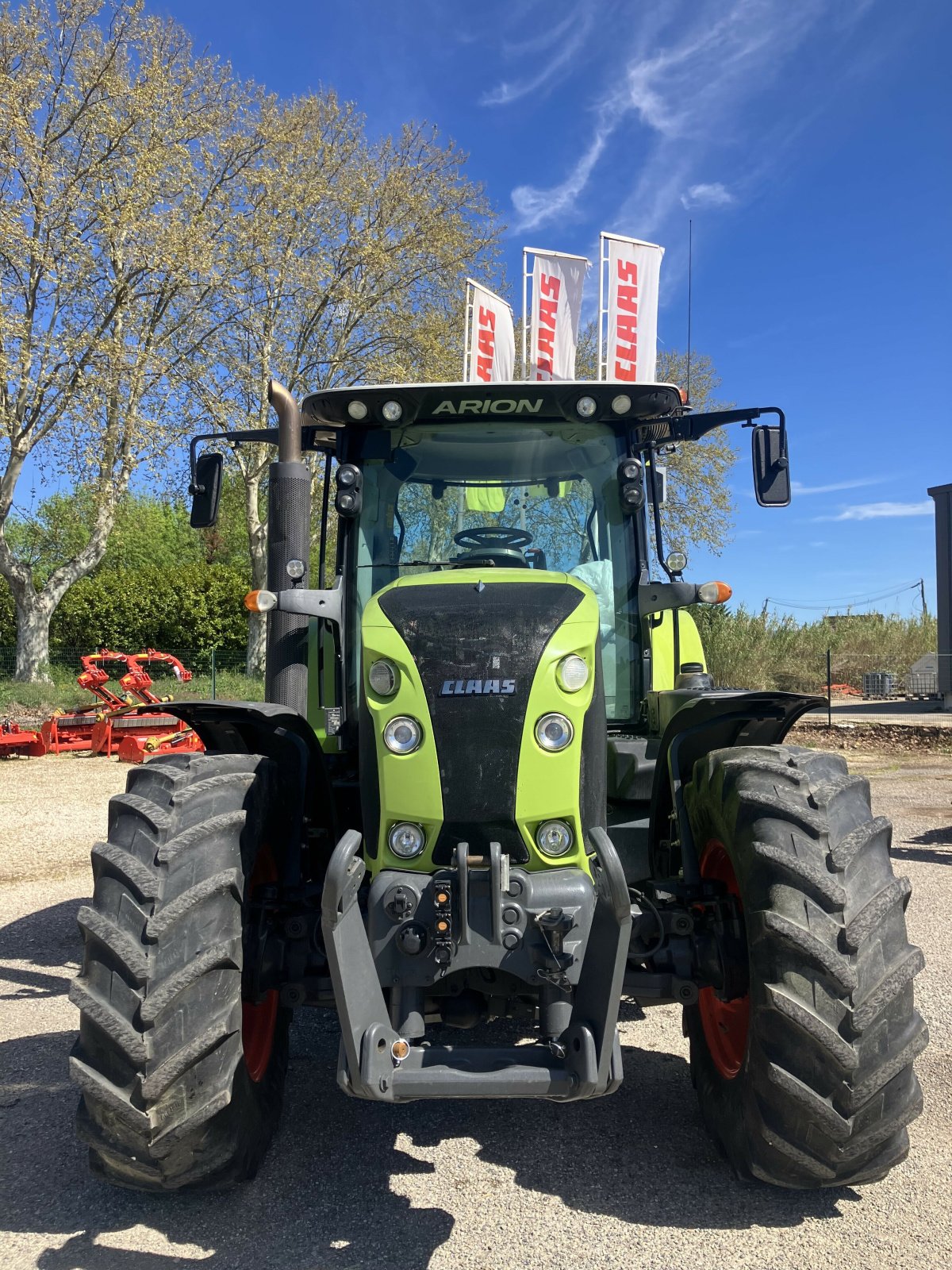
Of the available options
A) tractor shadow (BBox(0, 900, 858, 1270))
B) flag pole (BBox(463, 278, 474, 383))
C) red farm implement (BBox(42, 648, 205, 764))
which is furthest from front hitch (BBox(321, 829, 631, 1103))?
red farm implement (BBox(42, 648, 205, 764))

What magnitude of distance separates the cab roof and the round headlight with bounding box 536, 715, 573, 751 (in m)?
1.52

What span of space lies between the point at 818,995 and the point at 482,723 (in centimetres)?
114

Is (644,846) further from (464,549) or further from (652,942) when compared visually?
(464,549)

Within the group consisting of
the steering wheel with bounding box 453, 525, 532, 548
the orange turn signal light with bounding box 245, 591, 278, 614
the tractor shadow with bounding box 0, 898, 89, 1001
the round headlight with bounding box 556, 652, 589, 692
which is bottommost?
the tractor shadow with bounding box 0, 898, 89, 1001

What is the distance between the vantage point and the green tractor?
101 inches

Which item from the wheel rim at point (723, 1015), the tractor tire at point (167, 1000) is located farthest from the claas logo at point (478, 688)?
the wheel rim at point (723, 1015)

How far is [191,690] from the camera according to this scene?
63.8ft

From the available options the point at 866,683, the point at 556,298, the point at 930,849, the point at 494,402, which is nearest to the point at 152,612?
the point at 866,683

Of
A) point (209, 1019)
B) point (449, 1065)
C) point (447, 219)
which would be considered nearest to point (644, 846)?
point (449, 1065)

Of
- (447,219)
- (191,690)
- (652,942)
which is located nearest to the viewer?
(652,942)

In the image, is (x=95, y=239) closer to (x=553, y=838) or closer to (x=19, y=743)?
(x=19, y=743)

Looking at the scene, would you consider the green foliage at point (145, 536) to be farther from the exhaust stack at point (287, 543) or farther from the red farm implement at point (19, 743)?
the exhaust stack at point (287, 543)

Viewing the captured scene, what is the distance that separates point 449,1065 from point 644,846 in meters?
1.47

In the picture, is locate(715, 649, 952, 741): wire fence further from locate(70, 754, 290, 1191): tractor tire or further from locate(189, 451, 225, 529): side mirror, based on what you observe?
locate(70, 754, 290, 1191): tractor tire
